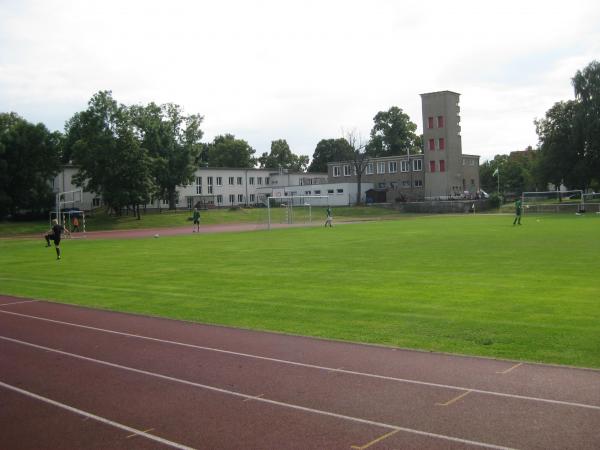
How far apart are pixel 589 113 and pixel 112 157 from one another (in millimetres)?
61783

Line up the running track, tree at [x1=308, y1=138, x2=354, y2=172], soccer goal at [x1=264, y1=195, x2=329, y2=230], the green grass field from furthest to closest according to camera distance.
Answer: tree at [x1=308, y1=138, x2=354, y2=172], soccer goal at [x1=264, y1=195, x2=329, y2=230], the green grass field, the running track

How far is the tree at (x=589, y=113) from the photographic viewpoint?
246ft

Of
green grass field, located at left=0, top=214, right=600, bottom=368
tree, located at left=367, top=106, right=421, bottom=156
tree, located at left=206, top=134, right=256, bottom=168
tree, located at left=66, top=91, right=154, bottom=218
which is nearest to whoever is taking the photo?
green grass field, located at left=0, top=214, right=600, bottom=368

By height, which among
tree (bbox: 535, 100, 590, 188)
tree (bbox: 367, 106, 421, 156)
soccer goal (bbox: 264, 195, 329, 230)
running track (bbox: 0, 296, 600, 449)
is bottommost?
running track (bbox: 0, 296, 600, 449)

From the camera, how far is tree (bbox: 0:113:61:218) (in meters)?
70.9

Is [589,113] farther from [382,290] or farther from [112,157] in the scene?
[382,290]

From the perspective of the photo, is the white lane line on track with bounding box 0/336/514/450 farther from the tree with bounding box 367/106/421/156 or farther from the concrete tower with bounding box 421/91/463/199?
the tree with bounding box 367/106/421/156

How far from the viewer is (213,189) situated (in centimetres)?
10694

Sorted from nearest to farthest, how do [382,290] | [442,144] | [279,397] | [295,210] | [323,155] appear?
1. [279,397]
2. [382,290]
3. [295,210]
4. [442,144]
5. [323,155]

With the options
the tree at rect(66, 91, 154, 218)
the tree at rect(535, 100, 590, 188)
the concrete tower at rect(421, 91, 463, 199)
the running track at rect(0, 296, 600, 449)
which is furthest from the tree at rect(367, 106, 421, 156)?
the running track at rect(0, 296, 600, 449)

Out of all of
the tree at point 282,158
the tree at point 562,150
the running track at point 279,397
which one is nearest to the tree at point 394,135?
the tree at point 282,158

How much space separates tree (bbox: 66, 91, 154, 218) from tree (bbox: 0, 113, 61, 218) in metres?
3.85

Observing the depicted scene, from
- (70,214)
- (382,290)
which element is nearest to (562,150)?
(70,214)

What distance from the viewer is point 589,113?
75.8 meters
